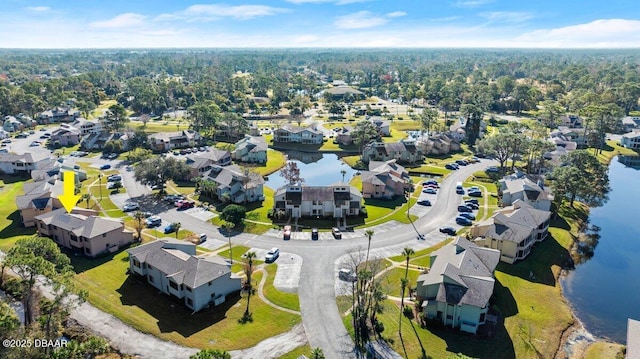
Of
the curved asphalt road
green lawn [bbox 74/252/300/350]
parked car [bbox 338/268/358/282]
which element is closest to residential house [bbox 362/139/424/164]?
the curved asphalt road

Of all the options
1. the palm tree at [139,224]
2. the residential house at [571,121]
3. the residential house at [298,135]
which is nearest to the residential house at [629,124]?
the residential house at [571,121]

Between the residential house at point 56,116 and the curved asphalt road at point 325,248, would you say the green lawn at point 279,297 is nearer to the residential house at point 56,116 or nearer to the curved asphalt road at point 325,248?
the curved asphalt road at point 325,248

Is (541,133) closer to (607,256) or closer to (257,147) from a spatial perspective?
(607,256)

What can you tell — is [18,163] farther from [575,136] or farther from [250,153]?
[575,136]

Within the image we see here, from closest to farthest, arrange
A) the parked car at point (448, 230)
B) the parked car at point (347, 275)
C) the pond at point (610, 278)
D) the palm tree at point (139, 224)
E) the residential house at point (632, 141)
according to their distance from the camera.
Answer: the pond at point (610, 278)
the parked car at point (347, 275)
the palm tree at point (139, 224)
the parked car at point (448, 230)
the residential house at point (632, 141)

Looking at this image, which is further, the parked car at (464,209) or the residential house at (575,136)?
the residential house at (575,136)

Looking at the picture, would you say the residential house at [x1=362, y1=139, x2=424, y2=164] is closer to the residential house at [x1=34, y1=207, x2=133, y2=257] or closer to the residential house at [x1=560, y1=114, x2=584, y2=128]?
the residential house at [x1=34, y1=207, x2=133, y2=257]

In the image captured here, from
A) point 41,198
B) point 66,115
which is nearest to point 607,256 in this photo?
point 41,198
